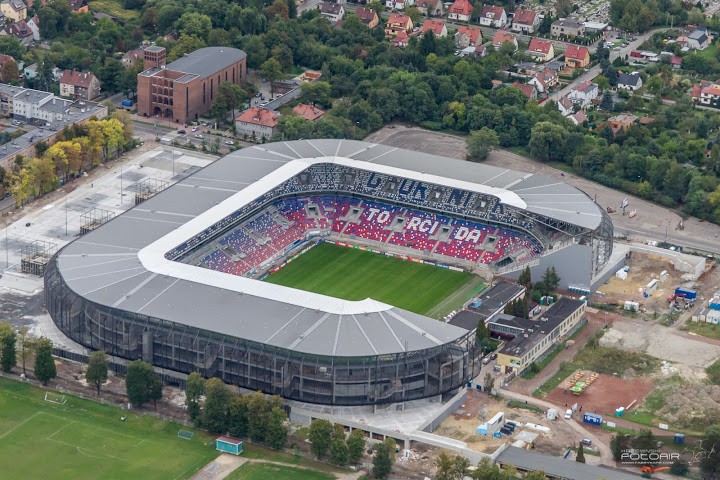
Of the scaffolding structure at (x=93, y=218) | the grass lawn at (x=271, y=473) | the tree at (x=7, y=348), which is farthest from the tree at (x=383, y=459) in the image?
the scaffolding structure at (x=93, y=218)

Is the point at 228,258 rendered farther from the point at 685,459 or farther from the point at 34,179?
the point at 685,459

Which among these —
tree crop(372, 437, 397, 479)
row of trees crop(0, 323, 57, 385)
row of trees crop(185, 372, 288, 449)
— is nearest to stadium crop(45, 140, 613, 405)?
row of trees crop(185, 372, 288, 449)

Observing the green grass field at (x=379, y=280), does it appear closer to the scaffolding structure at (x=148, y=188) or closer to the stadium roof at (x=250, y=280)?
the stadium roof at (x=250, y=280)

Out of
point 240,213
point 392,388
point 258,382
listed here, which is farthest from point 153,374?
point 240,213

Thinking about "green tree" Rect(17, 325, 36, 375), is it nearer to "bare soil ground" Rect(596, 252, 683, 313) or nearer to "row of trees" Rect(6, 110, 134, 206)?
"row of trees" Rect(6, 110, 134, 206)

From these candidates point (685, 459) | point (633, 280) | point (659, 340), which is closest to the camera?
point (685, 459)

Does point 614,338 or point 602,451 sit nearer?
point 602,451

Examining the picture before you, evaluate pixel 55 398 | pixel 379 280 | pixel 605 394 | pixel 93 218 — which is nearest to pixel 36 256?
pixel 93 218
